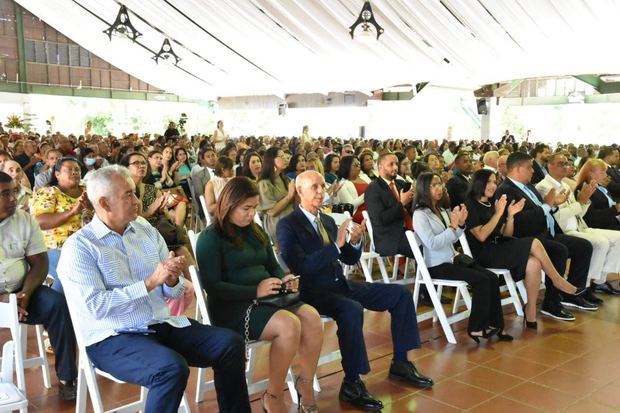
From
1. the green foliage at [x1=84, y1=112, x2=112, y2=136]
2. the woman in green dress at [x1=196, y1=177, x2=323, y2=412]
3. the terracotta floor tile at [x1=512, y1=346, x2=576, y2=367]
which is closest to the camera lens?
the woman in green dress at [x1=196, y1=177, x2=323, y2=412]

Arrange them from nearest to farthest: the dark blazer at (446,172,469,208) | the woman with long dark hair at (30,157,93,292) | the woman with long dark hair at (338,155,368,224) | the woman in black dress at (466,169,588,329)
Answer: the woman with long dark hair at (30,157,93,292) < the woman in black dress at (466,169,588,329) < the dark blazer at (446,172,469,208) < the woman with long dark hair at (338,155,368,224)

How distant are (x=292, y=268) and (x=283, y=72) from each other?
15468 mm

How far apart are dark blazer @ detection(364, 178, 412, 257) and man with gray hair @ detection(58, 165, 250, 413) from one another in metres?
2.26

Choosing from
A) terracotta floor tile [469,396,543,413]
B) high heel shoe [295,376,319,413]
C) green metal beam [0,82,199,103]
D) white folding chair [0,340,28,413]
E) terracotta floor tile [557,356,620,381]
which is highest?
green metal beam [0,82,199,103]

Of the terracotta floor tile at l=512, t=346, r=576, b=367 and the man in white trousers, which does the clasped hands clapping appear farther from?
the man in white trousers

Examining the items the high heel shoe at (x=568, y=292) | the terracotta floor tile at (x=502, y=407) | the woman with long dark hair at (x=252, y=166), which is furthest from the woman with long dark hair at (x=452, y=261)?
the woman with long dark hair at (x=252, y=166)

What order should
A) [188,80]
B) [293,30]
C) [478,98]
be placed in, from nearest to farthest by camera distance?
[293,30], [478,98], [188,80]

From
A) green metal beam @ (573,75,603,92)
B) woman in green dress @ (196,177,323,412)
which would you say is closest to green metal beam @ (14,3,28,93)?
green metal beam @ (573,75,603,92)

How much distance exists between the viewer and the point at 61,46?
2375cm

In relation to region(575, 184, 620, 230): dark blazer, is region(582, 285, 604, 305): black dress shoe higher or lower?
lower

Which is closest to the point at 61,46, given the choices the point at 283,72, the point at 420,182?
the point at 283,72

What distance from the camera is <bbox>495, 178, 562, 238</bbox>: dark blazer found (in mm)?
4809

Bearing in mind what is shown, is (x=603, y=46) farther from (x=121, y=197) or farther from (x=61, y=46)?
(x=61, y=46)

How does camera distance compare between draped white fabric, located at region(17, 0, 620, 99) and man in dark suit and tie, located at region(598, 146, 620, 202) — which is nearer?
man in dark suit and tie, located at region(598, 146, 620, 202)
